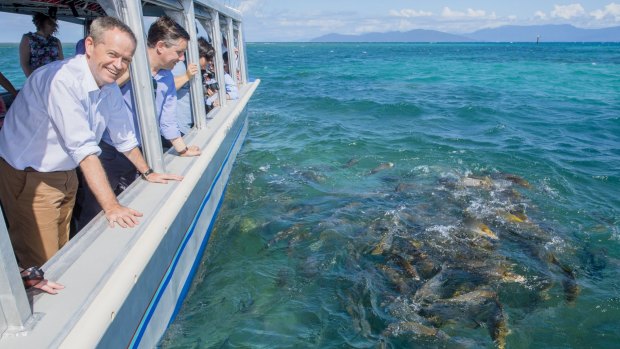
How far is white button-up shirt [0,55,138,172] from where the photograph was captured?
270 centimetres

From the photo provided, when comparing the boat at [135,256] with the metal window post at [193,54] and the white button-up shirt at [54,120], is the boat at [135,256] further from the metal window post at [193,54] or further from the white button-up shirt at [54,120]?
the white button-up shirt at [54,120]

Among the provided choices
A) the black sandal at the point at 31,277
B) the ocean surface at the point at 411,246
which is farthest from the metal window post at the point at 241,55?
the black sandal at the point at 31,277

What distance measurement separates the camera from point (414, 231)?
250 inches

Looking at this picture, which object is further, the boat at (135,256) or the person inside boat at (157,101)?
the person inside boat at (157,101)

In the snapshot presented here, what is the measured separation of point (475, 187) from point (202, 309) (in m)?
5.63

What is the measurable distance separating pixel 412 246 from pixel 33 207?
176 inches

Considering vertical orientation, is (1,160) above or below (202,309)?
above

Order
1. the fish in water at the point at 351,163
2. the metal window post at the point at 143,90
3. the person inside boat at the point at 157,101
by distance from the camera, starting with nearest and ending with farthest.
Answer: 1. the metal window post at the point at 143,90
2. the person inside boat at the point at 157,101
3. the fish in water at the point at 351,163

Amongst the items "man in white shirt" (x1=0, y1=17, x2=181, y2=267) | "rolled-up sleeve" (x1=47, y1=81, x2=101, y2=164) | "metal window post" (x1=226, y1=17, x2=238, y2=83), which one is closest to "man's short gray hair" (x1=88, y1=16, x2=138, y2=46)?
"man in white shirt" (x1=0, y1=17, x2=181, y2=267)

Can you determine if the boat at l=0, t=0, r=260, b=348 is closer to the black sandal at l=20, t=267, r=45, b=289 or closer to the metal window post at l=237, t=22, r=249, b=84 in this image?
the black sandal at l=20, t=267, r=45, b=289

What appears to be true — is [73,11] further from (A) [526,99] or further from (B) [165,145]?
(A) [526,99]

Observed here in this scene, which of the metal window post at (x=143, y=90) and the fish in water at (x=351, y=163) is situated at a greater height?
the metal window post at (x=143, y=90)

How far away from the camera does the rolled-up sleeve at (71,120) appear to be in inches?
106

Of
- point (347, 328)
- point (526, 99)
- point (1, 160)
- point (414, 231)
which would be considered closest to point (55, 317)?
point (1, 160)
